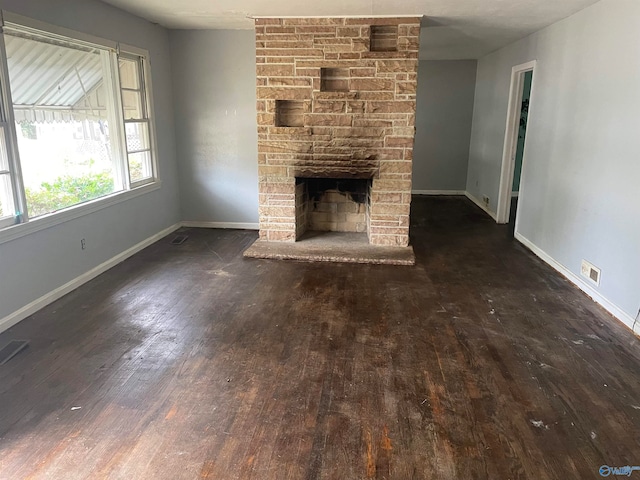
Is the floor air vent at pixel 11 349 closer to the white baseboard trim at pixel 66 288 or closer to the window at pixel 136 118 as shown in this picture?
the white baseboard trim at pixel 66 288

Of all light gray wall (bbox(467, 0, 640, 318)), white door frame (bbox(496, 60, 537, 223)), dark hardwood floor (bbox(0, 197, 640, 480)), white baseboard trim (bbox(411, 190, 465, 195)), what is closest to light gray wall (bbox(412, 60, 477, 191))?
white baseboard trim (bbox(411, 190, 465, 195))

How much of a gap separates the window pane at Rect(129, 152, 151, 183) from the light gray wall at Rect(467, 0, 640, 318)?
4.33m

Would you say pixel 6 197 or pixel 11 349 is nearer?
pixel 11 349

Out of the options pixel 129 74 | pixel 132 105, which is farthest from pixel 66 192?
pixel 129 74

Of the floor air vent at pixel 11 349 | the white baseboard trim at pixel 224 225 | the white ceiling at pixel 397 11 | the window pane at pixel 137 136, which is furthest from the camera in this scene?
the white baseboard trim at pixel 224 225

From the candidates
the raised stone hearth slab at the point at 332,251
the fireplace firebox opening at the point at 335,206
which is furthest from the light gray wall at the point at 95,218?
the fireplace firebox opening at the point at 335,206

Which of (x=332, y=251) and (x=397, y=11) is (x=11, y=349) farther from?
(x=397, y=11)

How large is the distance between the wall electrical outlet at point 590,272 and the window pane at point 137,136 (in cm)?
449

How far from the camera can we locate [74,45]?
392 cm

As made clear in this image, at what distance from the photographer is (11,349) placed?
2855mm

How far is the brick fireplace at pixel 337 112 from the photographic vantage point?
4.63m

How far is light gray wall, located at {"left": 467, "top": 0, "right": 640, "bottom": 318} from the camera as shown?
10.8 feet

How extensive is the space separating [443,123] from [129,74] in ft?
18.0

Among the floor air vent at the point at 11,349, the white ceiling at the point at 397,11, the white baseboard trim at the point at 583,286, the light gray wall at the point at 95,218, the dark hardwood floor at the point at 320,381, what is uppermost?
the white ceiling at the point at 397,11
